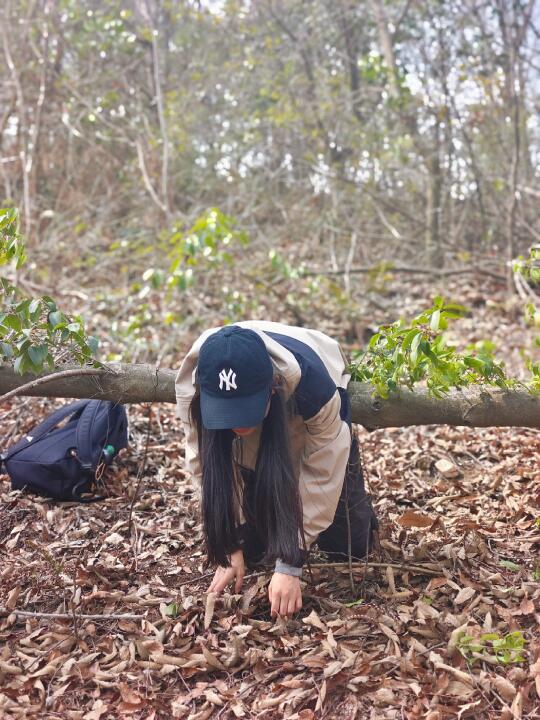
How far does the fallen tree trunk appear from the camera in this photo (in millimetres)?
2643

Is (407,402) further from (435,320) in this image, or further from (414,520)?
(435,320)

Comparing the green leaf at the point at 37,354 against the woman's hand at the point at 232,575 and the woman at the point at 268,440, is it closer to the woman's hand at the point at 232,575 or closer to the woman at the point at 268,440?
the woman at the point at 268,440

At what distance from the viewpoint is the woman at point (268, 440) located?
193 centimetres

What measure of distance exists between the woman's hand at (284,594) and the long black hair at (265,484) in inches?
2.7

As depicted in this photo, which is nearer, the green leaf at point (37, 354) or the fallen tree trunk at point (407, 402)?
the green leaf at point (37, 354)

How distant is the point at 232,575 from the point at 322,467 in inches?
22.0

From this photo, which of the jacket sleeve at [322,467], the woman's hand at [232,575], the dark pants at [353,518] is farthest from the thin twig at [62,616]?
the dark pants at [353,518]

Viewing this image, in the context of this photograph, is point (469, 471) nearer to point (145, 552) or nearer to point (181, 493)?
point (181, 493)

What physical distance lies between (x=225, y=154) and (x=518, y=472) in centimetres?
720

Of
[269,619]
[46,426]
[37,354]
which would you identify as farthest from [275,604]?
[46,426]

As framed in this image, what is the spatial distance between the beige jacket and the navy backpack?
2.91 ft

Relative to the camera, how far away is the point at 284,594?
2230mm

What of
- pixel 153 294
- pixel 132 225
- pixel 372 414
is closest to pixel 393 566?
pixel 372 414

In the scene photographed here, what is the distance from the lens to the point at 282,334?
2299 mm
